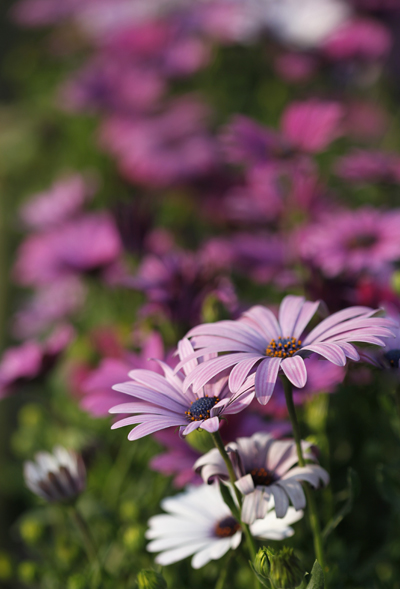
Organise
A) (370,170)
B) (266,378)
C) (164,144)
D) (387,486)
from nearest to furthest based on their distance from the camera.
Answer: (266,378) < (387,486) < (370,170) < (164,144)

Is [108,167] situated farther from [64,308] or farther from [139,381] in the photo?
[139,381]

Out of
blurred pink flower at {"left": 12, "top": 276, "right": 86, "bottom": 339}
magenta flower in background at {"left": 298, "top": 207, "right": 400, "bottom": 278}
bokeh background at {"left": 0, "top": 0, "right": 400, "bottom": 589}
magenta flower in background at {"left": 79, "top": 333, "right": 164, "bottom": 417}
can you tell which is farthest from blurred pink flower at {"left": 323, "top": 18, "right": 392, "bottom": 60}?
magenta flower in background at {"left": 79, "top": 333, "right": 164, "bottom": 417}

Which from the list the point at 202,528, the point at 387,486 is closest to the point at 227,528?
the point at 202,528

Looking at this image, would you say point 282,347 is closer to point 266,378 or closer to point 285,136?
point 266,378

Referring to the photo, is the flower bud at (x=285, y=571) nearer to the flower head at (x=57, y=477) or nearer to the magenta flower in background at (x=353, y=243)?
the flower head at (x=57, y=477)

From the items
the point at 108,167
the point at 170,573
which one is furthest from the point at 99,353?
the point at 108,167

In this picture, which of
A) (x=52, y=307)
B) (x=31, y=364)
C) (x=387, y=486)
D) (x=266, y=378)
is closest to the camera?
(x=266, y=378)
